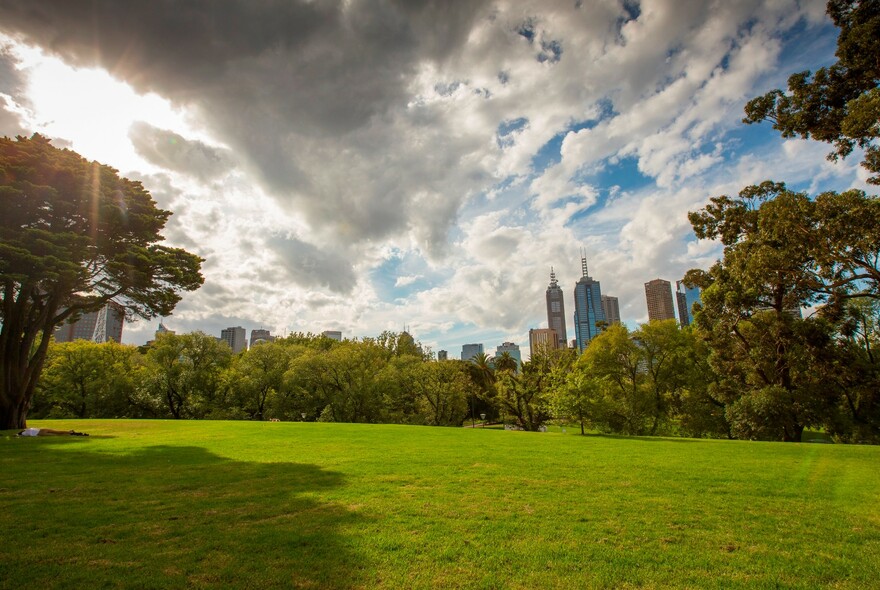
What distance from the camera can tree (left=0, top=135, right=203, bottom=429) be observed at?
19094mm

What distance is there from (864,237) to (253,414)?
56.8 meters

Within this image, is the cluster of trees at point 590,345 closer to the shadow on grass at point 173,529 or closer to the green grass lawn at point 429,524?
the green grass lawn at point 429,524

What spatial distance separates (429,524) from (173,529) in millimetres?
4048

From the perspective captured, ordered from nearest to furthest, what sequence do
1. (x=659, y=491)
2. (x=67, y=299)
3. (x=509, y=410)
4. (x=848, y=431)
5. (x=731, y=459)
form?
(x=659, y=491) < (x=731, y=459) < (x=67, y=299) < (x=848, y=431) < (x=509, y=410)

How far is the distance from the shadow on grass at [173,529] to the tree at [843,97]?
18416mm

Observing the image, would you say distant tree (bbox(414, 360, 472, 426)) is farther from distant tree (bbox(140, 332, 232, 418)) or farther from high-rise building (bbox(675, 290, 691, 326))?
high-rise building (bbox(675, 290, 691, 326))

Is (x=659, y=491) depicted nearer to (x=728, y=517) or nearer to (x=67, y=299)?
(x=728, y=517)

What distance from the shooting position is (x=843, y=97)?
1510 cm

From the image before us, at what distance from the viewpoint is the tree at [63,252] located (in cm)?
1909

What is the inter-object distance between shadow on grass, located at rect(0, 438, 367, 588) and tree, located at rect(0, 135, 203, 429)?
12931 mm

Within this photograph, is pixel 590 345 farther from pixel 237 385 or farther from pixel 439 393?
pixel 237 385

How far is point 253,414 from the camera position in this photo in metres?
51.4

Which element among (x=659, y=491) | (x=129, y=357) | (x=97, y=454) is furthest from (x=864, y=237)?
(x=129, y=357)

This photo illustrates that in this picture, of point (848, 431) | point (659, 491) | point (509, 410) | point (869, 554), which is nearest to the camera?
point (869, 554)
